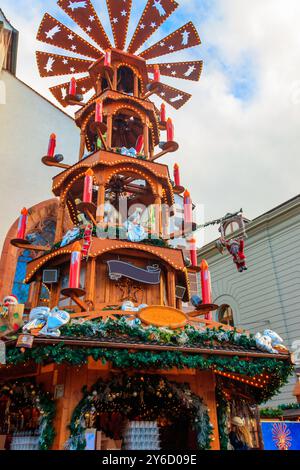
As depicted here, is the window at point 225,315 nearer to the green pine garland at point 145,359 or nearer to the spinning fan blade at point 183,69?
the green pine garland at point 145,359

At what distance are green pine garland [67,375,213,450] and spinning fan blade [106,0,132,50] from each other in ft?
46.5

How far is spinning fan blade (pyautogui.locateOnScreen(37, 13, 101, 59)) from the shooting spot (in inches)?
612

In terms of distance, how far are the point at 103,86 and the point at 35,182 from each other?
19.5ft

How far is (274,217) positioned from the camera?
66.6 ft

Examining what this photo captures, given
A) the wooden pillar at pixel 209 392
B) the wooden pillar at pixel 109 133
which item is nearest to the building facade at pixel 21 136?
the wooden pillar at pixel 109 133

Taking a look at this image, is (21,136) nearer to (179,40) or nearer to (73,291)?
(179,40)

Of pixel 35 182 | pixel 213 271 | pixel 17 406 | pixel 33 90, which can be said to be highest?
pixel 33 90

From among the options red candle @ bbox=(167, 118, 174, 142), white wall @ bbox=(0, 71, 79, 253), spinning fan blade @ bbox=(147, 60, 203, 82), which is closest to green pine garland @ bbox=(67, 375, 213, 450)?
red candle @ bbox=(167, 118, 174, 142)

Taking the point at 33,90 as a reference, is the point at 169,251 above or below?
below

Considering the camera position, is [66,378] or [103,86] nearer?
[66,378]

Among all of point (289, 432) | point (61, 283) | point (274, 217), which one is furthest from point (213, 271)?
point (61, 283)

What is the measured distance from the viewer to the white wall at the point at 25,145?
17.5 m

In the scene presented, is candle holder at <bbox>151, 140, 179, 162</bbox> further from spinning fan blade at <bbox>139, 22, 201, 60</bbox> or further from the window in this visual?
the window
